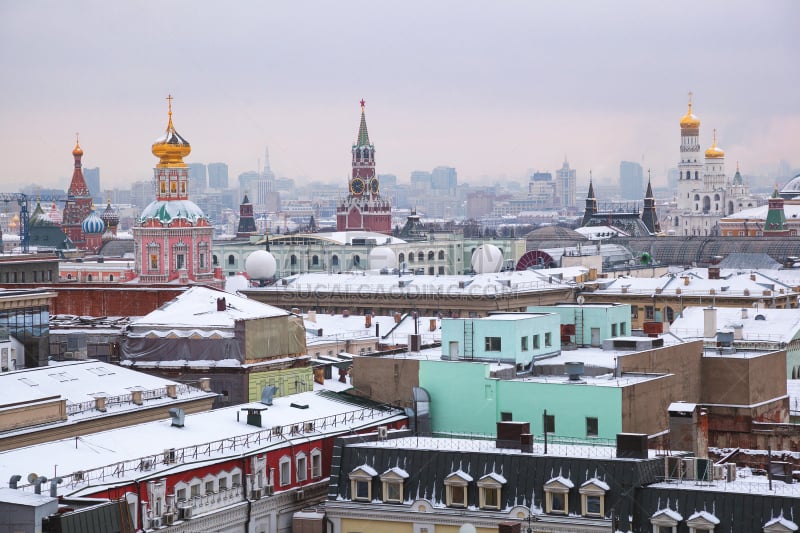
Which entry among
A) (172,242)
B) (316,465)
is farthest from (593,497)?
(172,242)

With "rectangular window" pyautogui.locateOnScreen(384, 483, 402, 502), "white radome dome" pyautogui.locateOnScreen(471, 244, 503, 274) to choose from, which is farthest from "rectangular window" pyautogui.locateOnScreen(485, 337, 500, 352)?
"white radome dome" pyautogui.locateOnScreen(471, 244, 503, 274)

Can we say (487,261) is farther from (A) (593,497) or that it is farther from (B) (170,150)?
(A) (593,497)

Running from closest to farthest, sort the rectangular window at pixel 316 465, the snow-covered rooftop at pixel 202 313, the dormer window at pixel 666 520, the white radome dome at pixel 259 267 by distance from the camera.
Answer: the dormer window at pixel 666 520 → the rectangular window at pixel 316 465 → the snow-covered rooftop at pixel 202 313 → the white radome dome at pixel 259 267

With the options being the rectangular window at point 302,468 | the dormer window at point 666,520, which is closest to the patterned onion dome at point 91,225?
the rectangular window at point 302,468

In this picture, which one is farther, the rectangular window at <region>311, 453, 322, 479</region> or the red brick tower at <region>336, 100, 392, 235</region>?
the red brick tower at <region>336, 100, 392, 235</region>

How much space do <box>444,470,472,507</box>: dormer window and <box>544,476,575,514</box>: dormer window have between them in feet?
5.11

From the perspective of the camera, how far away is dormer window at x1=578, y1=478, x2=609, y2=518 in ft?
107

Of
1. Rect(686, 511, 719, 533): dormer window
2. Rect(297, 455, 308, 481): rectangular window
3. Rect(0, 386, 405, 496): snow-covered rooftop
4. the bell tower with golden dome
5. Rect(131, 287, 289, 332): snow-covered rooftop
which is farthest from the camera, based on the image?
the bell tower with golden dome

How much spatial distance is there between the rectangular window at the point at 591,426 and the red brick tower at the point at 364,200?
128m

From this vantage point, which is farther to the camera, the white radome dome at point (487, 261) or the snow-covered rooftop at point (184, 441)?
the white radome dome at point (487, 261)

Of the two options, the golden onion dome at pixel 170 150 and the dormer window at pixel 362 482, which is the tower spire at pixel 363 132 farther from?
the dormer window at pixel 362 482

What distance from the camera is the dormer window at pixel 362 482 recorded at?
34.5 meters

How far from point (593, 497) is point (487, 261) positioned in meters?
71.6

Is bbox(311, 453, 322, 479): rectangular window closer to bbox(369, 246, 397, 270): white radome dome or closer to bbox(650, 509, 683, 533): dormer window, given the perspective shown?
bbox(650, 509, 683, 533): dormer window
